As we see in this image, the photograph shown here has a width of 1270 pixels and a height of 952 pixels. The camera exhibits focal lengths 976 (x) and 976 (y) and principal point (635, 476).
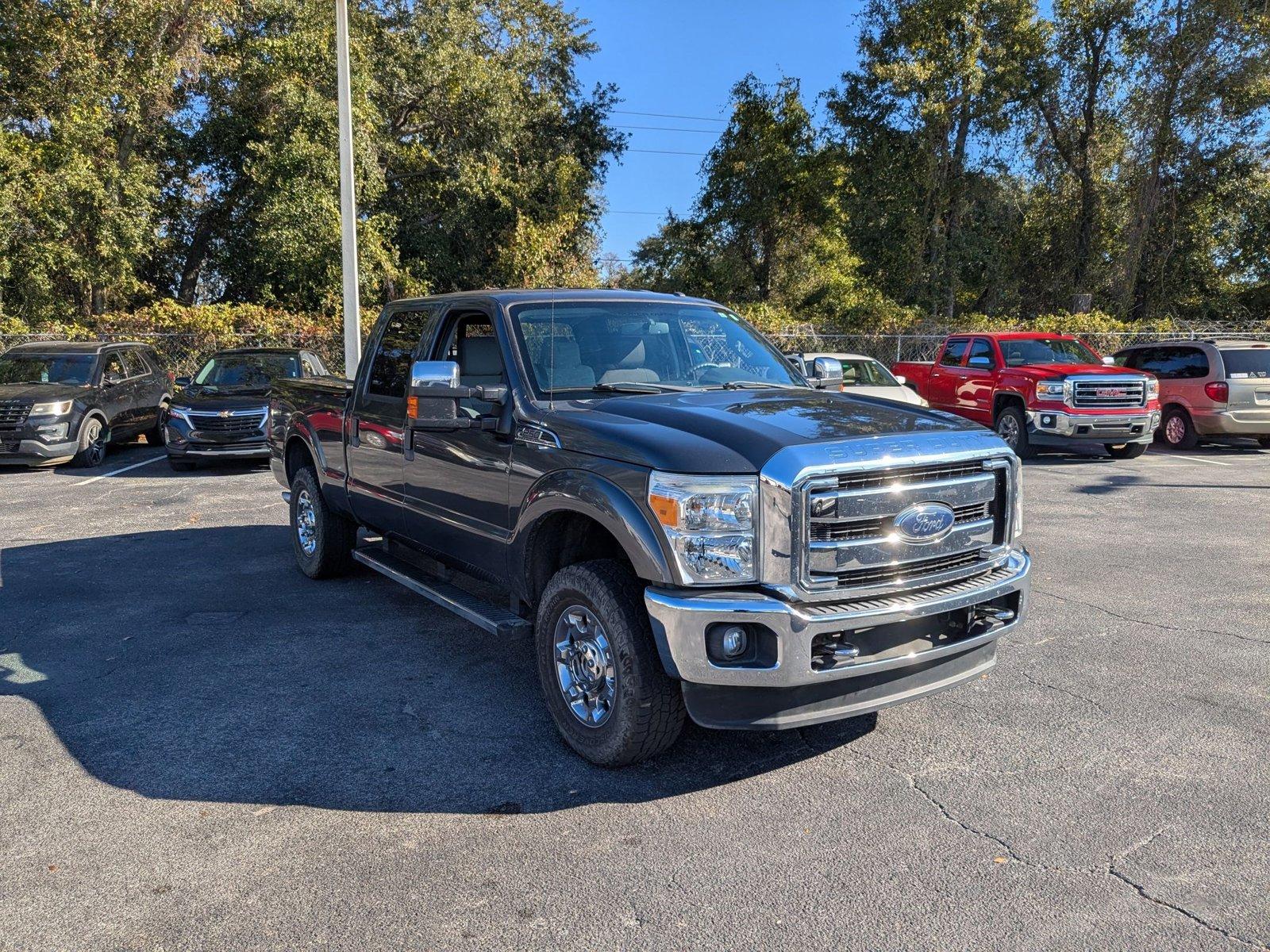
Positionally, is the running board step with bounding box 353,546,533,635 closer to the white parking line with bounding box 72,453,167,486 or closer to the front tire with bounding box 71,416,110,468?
the white parking line with bounding box 72,453,167,486

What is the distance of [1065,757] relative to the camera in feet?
13.7

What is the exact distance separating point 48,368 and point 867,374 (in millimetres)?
12294

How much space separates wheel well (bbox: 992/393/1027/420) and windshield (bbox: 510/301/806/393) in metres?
10.4

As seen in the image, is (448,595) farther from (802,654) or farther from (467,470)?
(802,654)

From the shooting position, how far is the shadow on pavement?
3967 mm

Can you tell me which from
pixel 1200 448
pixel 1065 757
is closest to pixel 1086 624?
pixel 1065 757

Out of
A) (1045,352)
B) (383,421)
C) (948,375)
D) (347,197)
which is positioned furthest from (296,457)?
(1045,352)

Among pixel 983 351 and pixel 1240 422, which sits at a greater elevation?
pixel 983 351

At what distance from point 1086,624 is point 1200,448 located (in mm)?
13032

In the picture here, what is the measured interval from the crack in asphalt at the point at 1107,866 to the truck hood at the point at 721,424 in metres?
1.45

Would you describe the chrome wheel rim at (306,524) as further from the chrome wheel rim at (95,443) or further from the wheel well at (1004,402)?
the wheel well at (1004,402)

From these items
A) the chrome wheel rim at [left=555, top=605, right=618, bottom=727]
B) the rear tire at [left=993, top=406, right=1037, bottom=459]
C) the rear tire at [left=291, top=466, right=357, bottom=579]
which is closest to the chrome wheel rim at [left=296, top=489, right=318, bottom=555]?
the rear tire at [left=291, top=466, right=357, bottom=579]

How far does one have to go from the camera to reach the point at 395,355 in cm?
609

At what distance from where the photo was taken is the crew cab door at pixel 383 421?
5844mm
